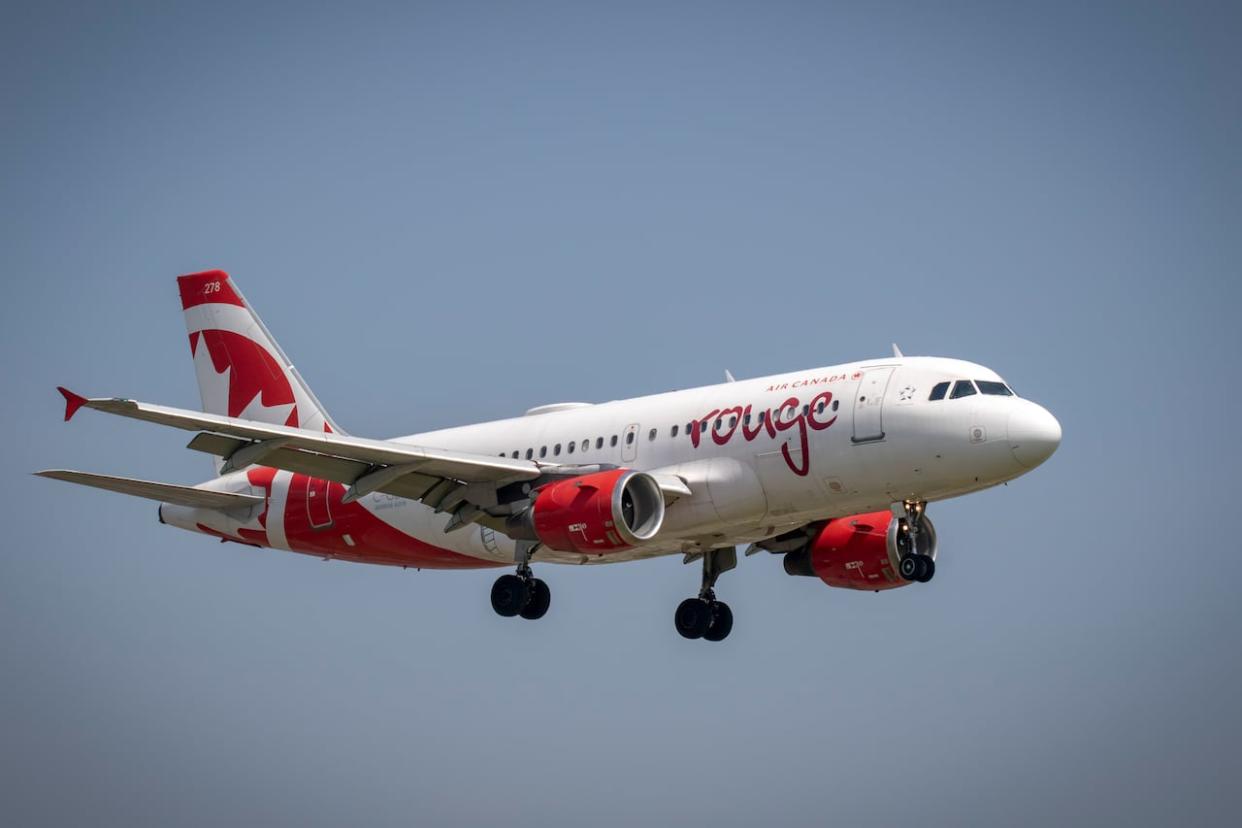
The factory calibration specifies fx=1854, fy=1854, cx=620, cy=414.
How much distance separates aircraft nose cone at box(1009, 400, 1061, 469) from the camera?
1569 inches

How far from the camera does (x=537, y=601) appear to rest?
45.3 meters

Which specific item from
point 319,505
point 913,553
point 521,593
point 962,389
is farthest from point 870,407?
point 319,505

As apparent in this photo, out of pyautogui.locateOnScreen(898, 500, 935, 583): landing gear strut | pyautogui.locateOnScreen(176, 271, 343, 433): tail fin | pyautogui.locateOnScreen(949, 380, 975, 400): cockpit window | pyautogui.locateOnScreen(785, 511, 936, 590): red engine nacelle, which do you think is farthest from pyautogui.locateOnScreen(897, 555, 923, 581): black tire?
pyautogui.locateOnScreen(176, 271, 343, 433): tail fin

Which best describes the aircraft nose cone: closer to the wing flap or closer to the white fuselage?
the white fuselage

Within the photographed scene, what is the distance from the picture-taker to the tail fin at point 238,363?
52344 millimetres

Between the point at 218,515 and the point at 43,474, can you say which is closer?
the point at 43,474

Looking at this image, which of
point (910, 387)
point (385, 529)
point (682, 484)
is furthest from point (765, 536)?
point (385, 529)

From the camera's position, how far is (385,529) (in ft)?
158

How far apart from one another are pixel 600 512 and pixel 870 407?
6.44 metres

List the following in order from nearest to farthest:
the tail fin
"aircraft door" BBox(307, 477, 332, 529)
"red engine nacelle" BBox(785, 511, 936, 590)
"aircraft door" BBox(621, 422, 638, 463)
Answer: "aircraft door" BBox(621, 422, 638, 463) < "red engine nacelle" BBox(785, 511, 936, 590) < "aircraft door" BBox(307, 477, 332, 529) < the tail fin

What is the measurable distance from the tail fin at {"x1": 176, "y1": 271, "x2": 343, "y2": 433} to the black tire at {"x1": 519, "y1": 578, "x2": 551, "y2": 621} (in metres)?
9.63

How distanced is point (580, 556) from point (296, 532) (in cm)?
846

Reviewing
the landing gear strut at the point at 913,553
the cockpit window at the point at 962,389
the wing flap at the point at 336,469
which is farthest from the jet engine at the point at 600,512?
the cockpit window at the point at 962,389

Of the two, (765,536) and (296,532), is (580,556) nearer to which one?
(765,536)
